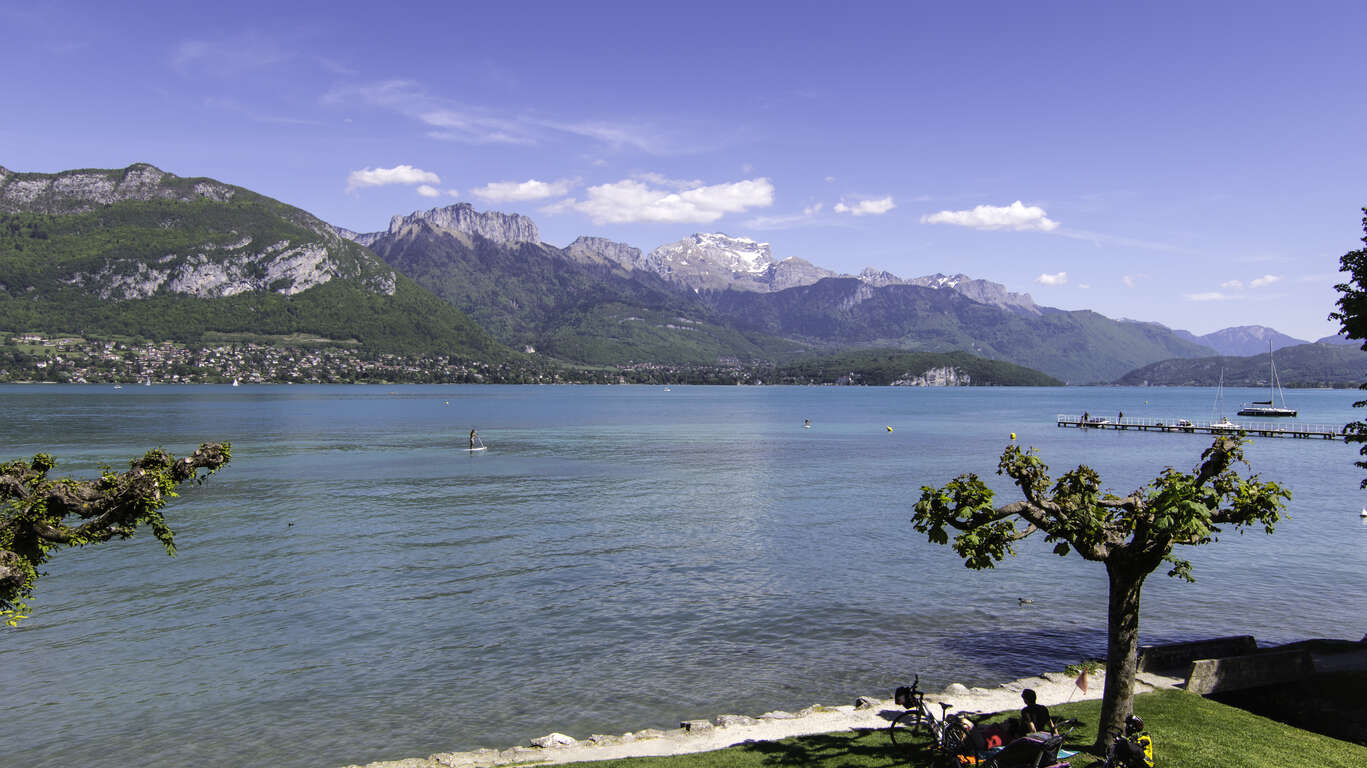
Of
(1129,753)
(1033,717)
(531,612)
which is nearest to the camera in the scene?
(1129,753)

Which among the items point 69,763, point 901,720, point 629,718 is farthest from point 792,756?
point 69,763

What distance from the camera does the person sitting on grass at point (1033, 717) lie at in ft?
57.1

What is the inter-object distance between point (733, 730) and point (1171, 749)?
10.4 m

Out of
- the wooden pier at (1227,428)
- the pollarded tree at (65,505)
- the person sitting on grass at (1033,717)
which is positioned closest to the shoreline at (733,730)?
the person sitting on grass at (1033,717)

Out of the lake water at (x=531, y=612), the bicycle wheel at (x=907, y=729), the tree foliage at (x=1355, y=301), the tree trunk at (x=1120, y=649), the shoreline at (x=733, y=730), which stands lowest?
the lake water at (x=531, y=612)

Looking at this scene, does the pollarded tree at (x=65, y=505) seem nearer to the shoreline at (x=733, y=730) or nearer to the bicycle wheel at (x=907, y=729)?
the shoreline at (x=733, y=730)

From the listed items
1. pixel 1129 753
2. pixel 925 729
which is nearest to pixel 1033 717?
pixel 1129 753

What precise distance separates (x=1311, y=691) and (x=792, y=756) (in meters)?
16.7

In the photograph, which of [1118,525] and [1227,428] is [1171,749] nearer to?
[1118,525]

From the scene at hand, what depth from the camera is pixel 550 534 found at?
4978 cm

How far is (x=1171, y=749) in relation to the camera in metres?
18.0

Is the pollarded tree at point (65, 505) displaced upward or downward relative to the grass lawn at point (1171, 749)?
upward

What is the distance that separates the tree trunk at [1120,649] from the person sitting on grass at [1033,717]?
1.12m

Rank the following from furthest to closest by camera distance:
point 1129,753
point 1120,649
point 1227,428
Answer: point 1227,428 < point 1120,649 < point 1129,753
